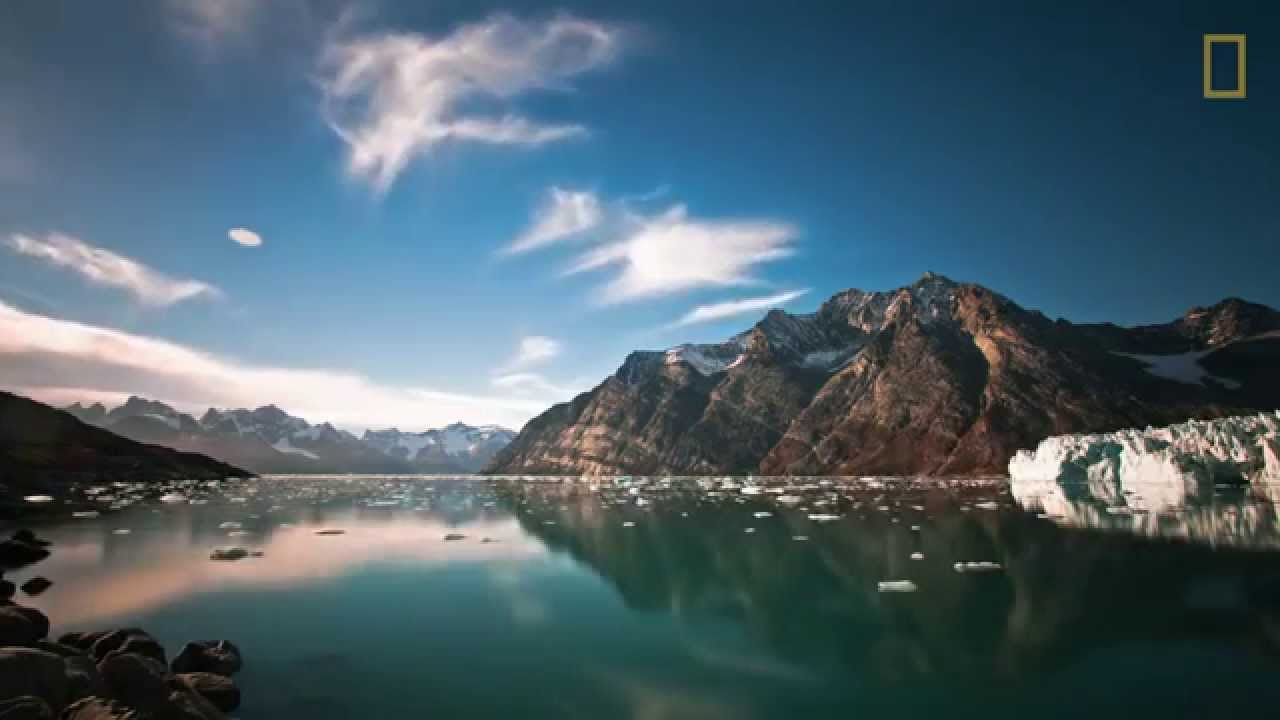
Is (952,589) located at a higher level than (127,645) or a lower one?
higher

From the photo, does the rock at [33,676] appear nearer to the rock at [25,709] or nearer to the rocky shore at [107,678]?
the rocky shore at [107,678]

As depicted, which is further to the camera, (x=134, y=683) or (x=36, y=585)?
(x=36, y=585)

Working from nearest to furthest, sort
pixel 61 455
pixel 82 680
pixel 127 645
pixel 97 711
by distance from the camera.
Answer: pixel 97 711 → pixel 82 680 → pixel 127 645 → pixel 61 455

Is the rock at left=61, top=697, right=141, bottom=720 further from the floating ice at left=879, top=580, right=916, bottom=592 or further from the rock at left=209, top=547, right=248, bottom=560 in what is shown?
the rock at left=209, top=547, right=248, bottom=560

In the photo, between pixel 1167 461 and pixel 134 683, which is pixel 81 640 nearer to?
pixel 134 683

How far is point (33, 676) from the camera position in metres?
6.92

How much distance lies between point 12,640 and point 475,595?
9342 mm

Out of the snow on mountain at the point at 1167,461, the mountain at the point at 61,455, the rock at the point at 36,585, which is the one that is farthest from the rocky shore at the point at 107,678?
the mountain at the point at 61,455

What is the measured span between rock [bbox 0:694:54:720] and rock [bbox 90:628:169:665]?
4.18 meters

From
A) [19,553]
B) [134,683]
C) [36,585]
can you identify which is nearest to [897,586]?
[134,683]

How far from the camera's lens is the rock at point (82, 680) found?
23.7ft

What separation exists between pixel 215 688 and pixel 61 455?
110184 millimetres

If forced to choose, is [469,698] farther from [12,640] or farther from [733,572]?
[733,572]

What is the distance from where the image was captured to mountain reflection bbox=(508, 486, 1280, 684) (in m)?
11.6
